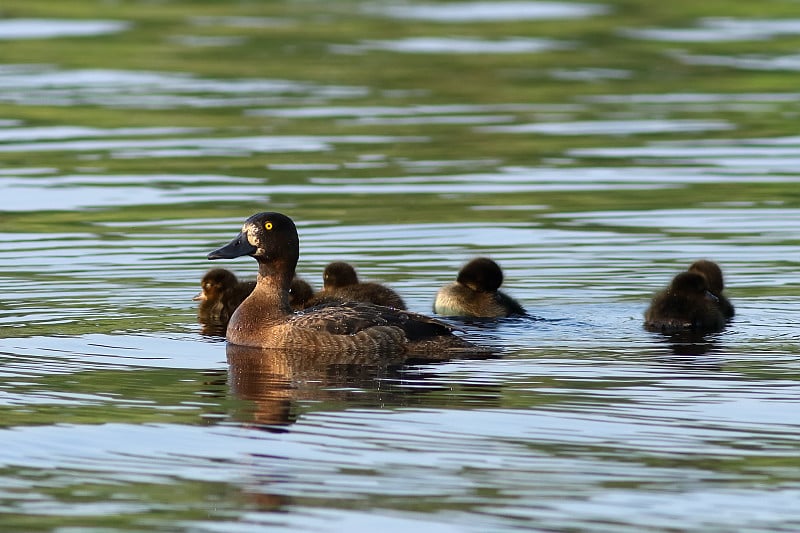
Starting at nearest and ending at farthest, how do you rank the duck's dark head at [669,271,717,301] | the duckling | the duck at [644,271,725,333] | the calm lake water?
the calm lake water < the duck at [644,271,725,333] < the duck's dark head at [669,271,717,301] < the duckling

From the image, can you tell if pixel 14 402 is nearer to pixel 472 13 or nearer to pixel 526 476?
pixel 526 476

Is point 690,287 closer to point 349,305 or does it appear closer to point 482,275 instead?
point 482,275

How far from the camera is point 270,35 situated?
107 ft

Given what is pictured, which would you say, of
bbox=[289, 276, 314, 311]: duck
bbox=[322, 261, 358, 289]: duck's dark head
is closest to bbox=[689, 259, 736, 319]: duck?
bbox=[322, 261, 358, 289]: duck's dark head

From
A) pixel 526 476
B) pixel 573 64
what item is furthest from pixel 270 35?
pixel 526 476

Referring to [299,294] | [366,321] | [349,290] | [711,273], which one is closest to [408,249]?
[299,294]

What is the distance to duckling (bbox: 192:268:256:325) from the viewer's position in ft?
46.2

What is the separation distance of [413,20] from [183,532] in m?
28.1

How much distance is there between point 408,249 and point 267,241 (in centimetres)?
367

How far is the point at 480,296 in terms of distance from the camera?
13.9 metres

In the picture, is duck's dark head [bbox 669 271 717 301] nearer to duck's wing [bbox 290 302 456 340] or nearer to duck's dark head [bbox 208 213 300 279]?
duck's wing [bbox 290 302 456 340]

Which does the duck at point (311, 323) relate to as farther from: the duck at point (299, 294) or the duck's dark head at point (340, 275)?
the duck at point (299, 294)

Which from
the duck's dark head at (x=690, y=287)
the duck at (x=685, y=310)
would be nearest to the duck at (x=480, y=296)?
the duck at (x=685, y=310)

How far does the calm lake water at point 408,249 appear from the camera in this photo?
870 cm
